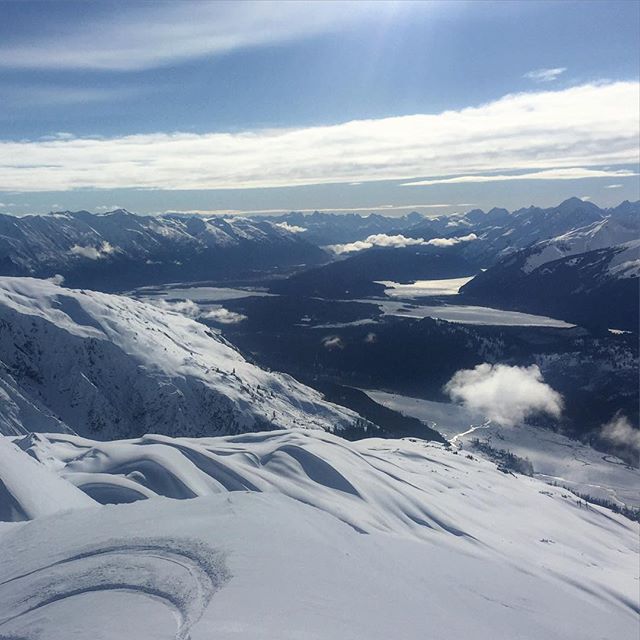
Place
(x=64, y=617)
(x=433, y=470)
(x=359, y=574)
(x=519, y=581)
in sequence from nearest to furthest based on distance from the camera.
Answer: (x=64, y=617), (x=359, y=574), (x=519, y=581), (x=433, y=470)

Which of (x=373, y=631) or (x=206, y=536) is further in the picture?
(x=206, y=536)

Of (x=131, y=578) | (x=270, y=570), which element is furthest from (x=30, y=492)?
(x=270, y=570)

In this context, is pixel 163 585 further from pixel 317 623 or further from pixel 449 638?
pixel 449 638

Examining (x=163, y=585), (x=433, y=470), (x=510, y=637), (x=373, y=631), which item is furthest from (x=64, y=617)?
(x=433, y=470)

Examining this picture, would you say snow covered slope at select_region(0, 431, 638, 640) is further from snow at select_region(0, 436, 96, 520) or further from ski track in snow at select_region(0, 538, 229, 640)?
snow at select_region(0, 436, 96, 520)

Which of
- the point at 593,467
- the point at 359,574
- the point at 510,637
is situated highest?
the point at 359,574

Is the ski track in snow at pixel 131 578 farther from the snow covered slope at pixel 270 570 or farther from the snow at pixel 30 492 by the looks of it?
the snow at pixel 30 492
